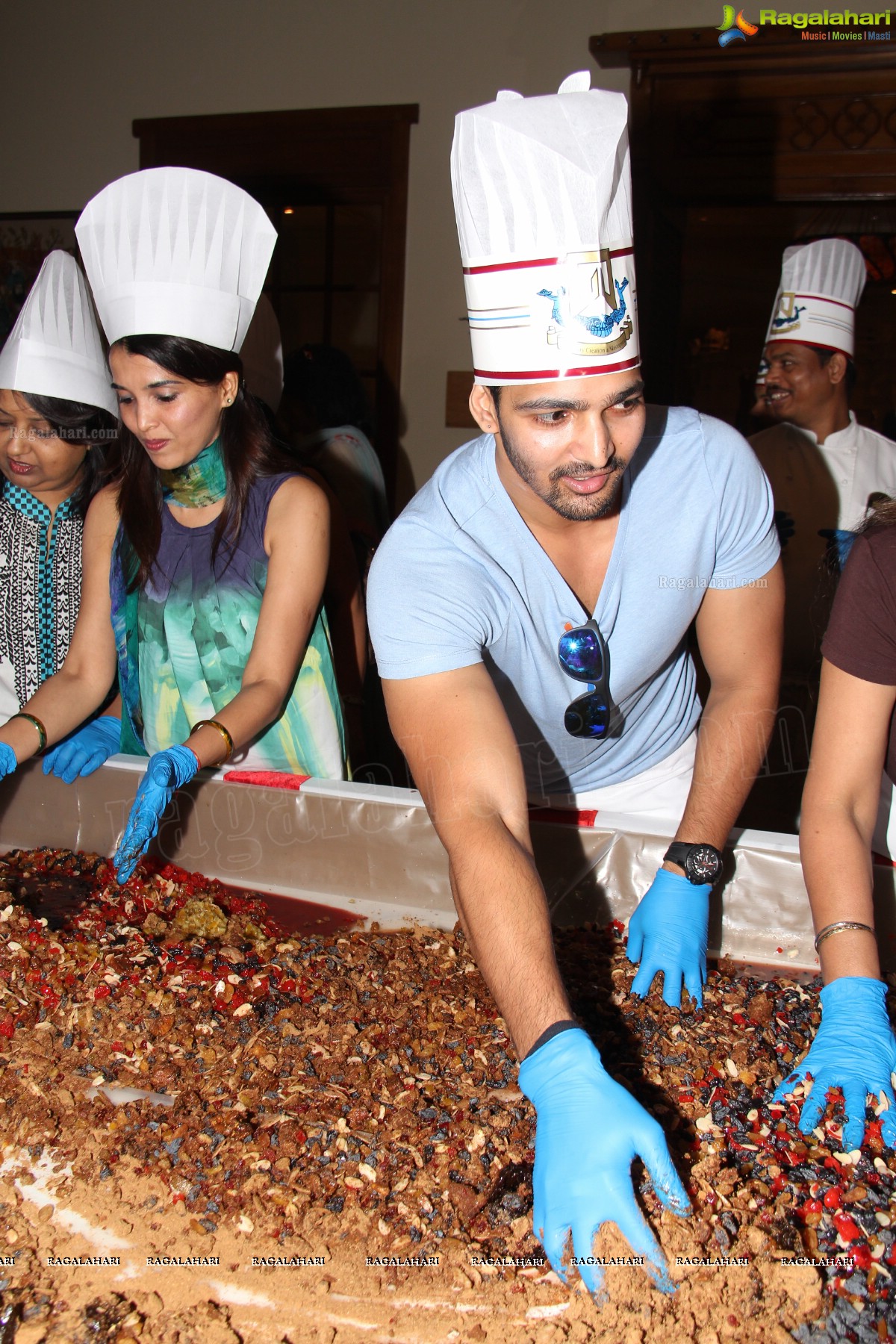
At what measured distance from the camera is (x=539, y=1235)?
844 mm

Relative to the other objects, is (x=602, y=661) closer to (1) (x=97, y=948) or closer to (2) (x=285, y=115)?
(1) (x=97, y=948)

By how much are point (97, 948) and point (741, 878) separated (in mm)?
813

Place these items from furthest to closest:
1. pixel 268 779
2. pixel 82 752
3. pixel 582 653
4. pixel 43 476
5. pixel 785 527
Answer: pixel 785 527 < pixel 43 476 < pixel 82 752 < pixel 268 779 < pixel 582 653

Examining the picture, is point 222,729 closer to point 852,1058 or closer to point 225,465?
point 225,465

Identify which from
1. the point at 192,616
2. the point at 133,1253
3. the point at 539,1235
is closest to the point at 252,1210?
the point at 133,1253

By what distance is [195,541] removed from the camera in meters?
1.69

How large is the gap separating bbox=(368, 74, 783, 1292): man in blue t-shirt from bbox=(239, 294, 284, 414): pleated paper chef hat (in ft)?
3.26

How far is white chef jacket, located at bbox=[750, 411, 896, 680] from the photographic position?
246 centimetres

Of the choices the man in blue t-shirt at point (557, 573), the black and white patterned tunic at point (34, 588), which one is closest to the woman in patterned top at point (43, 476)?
the black and white patterned tunic at point (34, 588)

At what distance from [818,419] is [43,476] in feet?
5.80

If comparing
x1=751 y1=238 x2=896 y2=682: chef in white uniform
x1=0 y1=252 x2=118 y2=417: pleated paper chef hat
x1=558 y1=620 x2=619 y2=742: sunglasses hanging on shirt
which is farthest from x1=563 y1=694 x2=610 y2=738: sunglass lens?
x1=751 y1=238 x2=896 y2=682: chef in white uniform

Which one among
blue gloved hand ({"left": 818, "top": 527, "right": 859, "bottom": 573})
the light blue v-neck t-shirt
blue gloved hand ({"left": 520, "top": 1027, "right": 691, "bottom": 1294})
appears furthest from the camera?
blue gloved hand ({"left": 818, "top": 527, "right": 859, "bottom": 573})

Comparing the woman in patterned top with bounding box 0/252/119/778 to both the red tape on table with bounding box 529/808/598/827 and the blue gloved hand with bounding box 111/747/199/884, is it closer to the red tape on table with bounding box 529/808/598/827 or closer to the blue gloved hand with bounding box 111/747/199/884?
the blue gloved hand with bounding box 111/747/199/884

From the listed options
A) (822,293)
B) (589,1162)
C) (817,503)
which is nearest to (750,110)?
(822,293)
